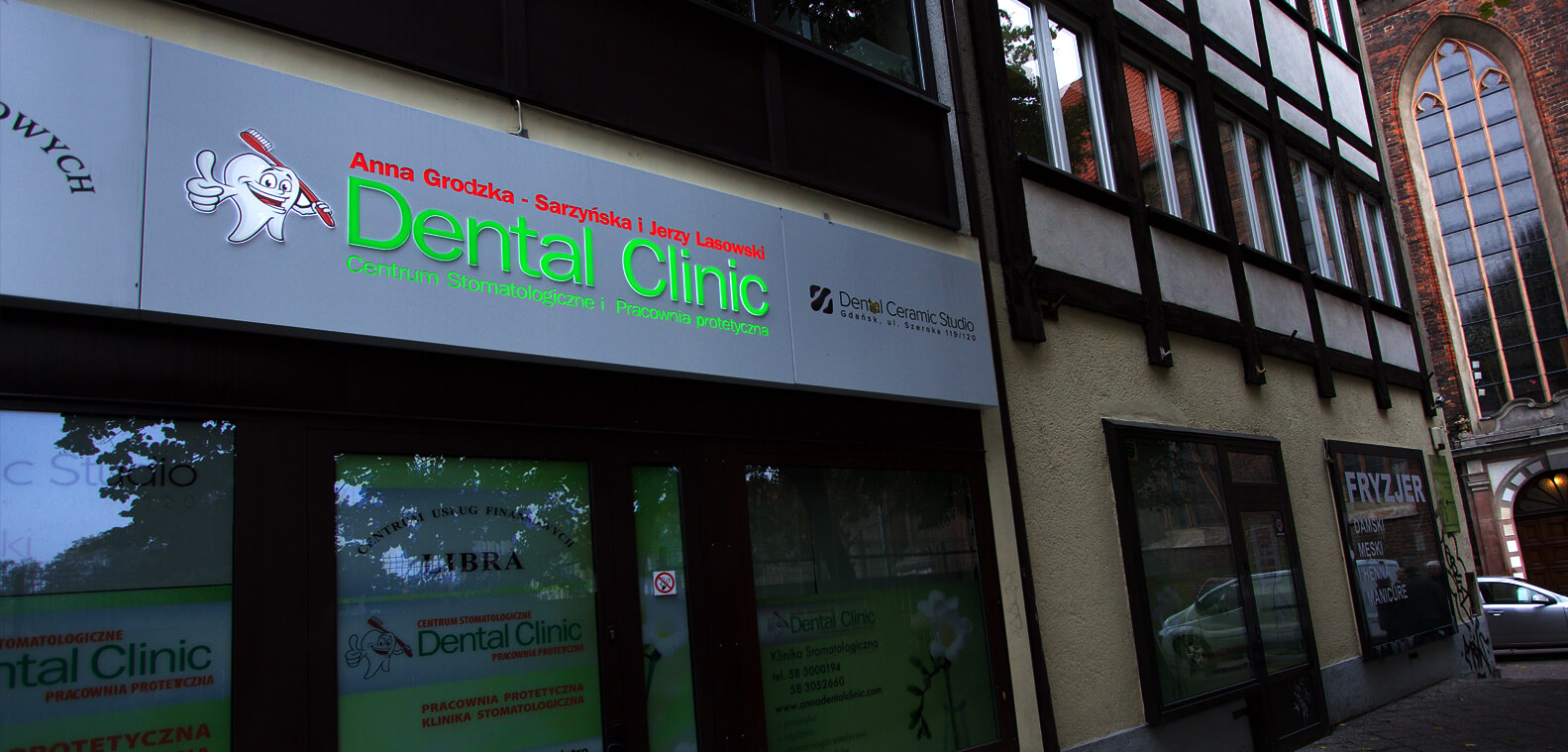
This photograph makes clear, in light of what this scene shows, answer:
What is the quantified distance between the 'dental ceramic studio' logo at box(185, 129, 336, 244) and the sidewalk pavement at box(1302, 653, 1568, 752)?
9230 mm

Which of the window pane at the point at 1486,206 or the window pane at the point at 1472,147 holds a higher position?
the window pane at the point at 1472,147

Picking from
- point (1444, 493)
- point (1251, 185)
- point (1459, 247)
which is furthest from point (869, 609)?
point (1459, 247)

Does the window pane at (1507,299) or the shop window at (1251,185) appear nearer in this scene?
the shop window at (1251,185)

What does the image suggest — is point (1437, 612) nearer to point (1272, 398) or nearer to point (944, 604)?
point (1272, 398)

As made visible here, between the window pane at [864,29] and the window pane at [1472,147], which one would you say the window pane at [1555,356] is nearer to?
the window pane at [1472,147]

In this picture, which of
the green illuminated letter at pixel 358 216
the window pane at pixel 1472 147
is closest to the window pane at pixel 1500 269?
the window pane at pixel 1472 147

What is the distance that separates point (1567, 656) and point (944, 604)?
1541 centimetres

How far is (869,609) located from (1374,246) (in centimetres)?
1218

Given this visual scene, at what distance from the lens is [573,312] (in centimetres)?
493

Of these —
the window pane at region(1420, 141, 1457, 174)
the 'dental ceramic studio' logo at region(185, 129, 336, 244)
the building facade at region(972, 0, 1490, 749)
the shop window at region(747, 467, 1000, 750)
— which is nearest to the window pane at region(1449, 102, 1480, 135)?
the window pane at region(1420, 141, 1457, 174)

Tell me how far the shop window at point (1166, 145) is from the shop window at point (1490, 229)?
22401 mm

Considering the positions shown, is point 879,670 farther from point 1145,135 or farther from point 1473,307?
point 1473,307

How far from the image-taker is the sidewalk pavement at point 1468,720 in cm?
866

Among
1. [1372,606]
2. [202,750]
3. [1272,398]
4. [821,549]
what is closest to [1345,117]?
[1272,398]
